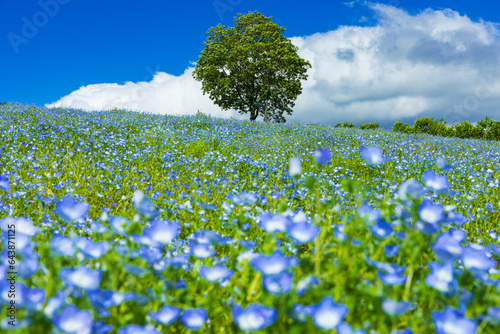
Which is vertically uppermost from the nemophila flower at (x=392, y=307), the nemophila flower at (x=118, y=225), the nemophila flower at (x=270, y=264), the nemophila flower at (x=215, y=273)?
the nemophila flower at (x=118, y=225)

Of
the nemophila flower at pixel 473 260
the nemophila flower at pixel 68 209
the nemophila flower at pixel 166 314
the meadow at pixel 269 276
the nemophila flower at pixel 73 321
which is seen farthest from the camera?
the nemophila flower at pixel 68 209

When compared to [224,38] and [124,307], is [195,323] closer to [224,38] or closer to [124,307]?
[124,307]

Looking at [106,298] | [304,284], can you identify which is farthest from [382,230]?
[106,298]

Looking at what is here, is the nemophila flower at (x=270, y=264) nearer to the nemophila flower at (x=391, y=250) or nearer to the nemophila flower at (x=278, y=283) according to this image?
the nemophila flower at (x=278, y=283)

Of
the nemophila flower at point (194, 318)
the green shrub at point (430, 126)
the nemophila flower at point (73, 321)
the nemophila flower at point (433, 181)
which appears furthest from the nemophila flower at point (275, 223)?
the green shrub at point (430, 126)

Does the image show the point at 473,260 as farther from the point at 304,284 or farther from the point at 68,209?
the point at 68,209

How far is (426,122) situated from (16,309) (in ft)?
167

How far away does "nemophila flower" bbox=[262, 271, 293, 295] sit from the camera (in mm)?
1293

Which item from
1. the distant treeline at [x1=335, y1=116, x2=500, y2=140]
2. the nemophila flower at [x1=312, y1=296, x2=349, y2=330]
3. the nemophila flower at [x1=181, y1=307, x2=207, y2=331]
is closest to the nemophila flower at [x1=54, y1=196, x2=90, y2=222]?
the nemophila flower at [x1=181, y1=307, x2=207, y2=331]

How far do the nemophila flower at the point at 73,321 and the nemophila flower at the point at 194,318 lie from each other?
336 mm

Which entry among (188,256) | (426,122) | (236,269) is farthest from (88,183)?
(426,122)

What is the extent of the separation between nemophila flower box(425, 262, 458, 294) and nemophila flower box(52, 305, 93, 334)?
126cm

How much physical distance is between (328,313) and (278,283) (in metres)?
0.21

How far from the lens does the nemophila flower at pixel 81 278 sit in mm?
1292
